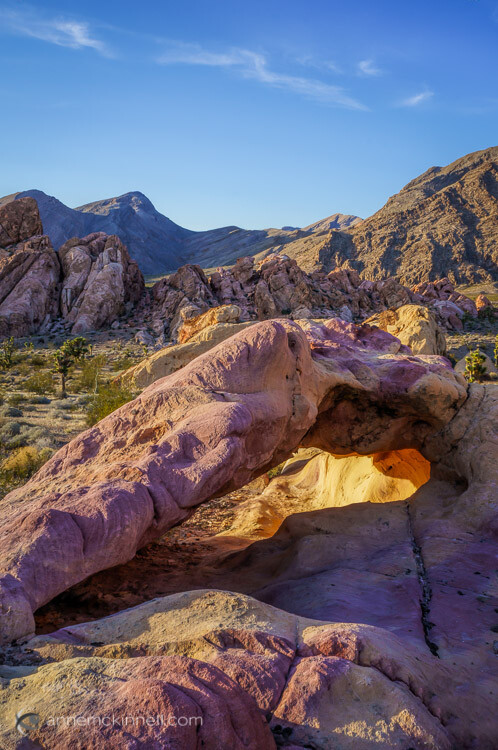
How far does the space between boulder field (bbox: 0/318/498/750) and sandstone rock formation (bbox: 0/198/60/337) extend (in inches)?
1810

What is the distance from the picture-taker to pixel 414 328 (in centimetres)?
2308

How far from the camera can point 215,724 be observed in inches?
132

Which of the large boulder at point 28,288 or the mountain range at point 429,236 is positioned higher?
the mountain range at point 429,236

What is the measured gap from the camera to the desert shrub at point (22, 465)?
1414 centimetres

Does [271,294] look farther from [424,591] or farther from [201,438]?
[424,591]

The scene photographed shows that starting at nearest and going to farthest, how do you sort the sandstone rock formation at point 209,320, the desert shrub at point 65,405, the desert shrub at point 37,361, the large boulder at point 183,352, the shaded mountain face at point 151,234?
1. the large boulder at point 183,352
2. the sandstone rock formation at point 209,320
3. the desert shrub at point 65,405
4. the desert shrub at point 37,361
5. the shaded mountain face at point 151,234

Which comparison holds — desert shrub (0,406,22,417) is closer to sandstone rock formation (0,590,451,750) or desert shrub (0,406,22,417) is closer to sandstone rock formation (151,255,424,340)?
sandstone rock formation (0,590,451,750)

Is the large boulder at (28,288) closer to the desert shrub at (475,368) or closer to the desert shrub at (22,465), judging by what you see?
the desert shrub at (22,465)

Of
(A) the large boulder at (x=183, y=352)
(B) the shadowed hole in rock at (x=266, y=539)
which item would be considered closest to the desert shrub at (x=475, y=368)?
(B) the shadowed hole in rock at (x=266, y=539)

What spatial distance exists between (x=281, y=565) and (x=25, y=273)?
176ft

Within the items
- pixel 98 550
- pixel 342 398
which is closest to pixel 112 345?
pixel 342 398

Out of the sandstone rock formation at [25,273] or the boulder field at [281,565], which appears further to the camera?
the sandstone rock formation at [25,273]

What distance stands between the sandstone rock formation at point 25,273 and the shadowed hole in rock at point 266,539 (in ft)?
143

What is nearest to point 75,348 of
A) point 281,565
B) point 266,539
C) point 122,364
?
point 122,364
